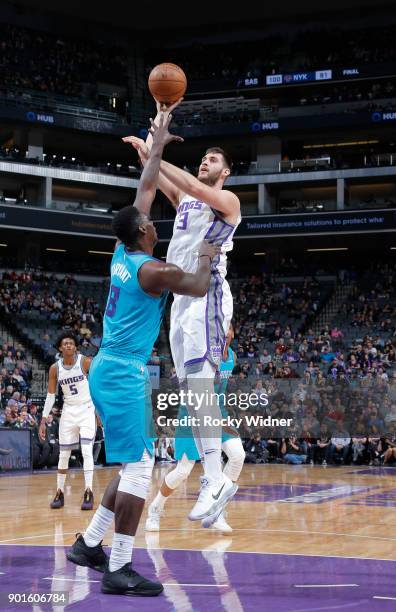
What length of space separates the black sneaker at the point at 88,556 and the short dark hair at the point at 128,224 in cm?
212

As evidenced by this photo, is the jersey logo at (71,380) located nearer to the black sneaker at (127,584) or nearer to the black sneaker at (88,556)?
the black sneaker at (88,556)

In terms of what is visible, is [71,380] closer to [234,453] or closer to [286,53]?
[234,453]

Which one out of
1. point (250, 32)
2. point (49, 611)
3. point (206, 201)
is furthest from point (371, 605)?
point (250, 32)

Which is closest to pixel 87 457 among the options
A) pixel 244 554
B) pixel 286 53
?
pixel 244 554

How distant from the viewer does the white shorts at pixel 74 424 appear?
39.1 ft

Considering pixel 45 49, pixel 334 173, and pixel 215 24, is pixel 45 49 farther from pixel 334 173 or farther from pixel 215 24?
pixel 334 173

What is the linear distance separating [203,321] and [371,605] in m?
2.52

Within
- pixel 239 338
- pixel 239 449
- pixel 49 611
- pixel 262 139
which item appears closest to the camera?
pixel 49 611

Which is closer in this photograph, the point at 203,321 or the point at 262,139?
the point at 203,321

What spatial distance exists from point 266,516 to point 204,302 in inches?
171

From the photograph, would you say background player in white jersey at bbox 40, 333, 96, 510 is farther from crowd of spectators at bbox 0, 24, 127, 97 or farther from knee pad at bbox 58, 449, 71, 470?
crowd of spectators at bbox 0, 24, 127, 97

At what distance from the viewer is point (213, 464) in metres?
6.60

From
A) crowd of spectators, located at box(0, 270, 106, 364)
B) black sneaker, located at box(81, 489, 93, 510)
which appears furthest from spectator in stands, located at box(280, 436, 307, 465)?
black sneaker, located at box(81, 489, 93, 510)

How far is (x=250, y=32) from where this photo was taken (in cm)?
4088
